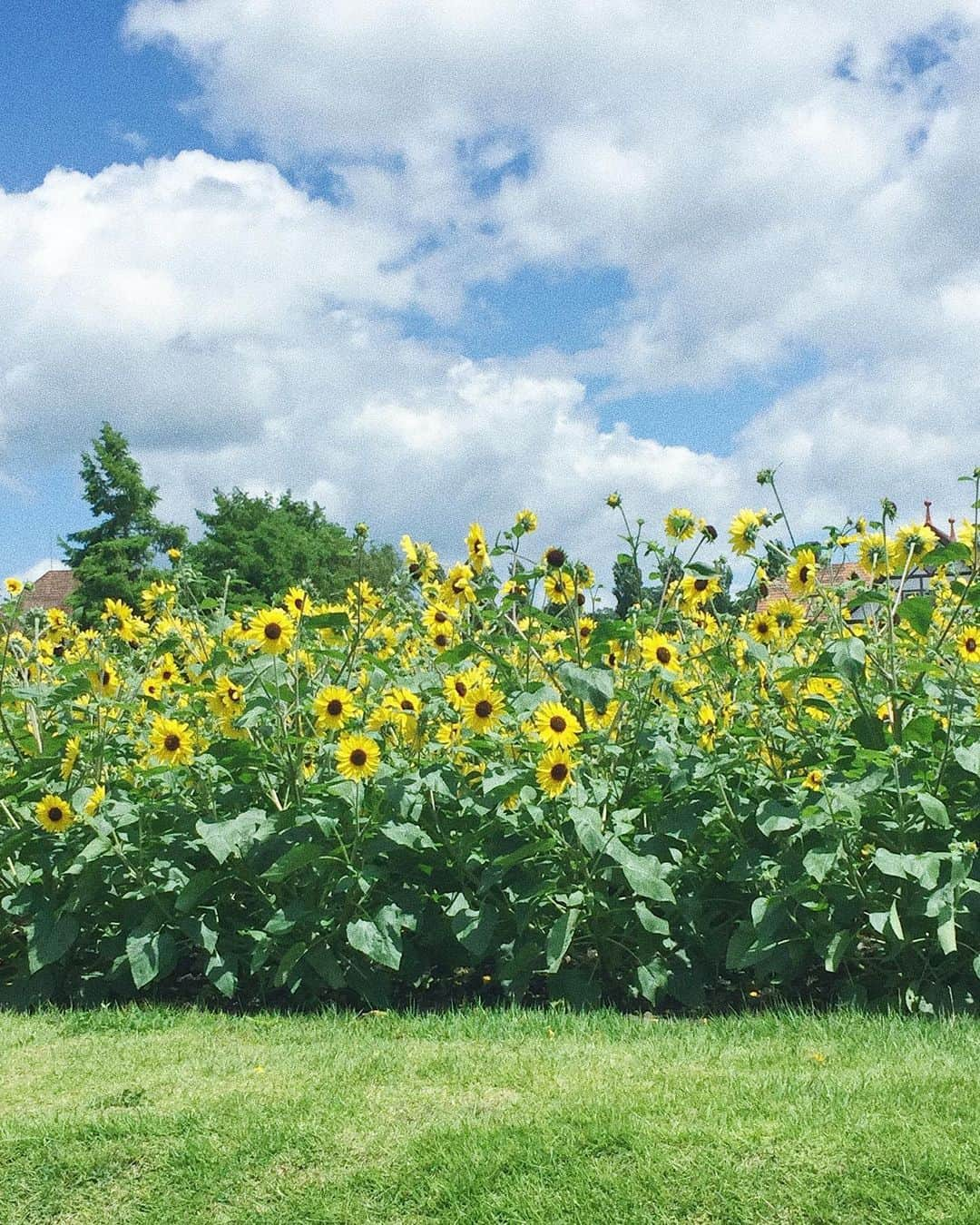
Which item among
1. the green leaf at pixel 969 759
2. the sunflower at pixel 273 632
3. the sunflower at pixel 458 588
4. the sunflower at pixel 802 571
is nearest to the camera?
the green leaf at pixel 969 759

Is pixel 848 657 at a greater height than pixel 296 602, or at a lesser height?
lesser

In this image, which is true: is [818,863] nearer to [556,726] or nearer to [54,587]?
[556,726]

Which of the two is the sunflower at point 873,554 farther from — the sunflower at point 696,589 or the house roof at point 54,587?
the house roof at point 54,587

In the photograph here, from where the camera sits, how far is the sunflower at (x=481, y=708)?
470 cm

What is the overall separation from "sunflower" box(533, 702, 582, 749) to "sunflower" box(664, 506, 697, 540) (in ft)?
3.50

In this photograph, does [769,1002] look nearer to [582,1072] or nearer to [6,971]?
[582,1072]

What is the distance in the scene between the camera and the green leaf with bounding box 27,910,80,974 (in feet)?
16.6

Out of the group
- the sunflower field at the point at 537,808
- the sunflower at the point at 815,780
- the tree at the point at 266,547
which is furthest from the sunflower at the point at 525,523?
the tree at the point at 266,547

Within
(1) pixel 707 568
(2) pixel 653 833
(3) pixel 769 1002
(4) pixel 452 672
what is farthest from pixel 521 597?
(3) pixel 769 1002

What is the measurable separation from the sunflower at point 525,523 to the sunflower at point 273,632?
1.03 meters

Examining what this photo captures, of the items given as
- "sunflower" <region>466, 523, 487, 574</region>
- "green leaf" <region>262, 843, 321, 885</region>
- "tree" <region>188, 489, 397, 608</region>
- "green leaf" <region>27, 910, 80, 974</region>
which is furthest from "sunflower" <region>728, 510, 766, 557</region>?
"tree" <region>188, 489, 397, 608</region>

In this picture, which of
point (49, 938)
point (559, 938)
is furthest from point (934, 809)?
point (49, 938)

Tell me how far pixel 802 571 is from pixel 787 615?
23 centimetres

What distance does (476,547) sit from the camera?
5.34m
